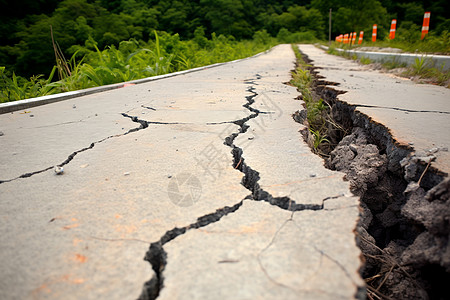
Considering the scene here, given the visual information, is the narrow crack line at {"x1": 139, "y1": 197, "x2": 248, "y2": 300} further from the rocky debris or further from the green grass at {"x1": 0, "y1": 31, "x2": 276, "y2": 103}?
the green grass at {"x1": 0, "y1": 31, "x2": 276, "y2": 103}

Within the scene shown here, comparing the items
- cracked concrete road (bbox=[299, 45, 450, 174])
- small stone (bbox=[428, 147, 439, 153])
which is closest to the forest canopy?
cracked concrete road (bbox=[299, 45, 450, 174])

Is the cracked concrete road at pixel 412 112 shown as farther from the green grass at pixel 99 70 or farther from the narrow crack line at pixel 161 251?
the green grass at pixel 99 70

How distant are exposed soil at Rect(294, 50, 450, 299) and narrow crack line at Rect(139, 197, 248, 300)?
0.36m

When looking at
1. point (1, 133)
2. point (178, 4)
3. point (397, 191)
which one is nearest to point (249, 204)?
point (397, 191)

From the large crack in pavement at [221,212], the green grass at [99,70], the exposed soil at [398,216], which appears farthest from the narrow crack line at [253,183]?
the green grass at [99,70]

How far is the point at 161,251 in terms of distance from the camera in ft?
2.20

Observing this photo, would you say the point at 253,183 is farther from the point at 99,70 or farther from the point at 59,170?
the point at 99,70

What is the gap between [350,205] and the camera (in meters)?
0.82

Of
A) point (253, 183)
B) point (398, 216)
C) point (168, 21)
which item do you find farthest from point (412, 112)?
point (168, 21)

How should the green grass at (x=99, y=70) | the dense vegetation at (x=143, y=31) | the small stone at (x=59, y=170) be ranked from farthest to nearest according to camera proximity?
the dense vegetation at (x=143, y=31), the green grass at (x=99, y=70), the small stone at (x=59, y=170)

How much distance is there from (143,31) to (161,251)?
23.9 meters

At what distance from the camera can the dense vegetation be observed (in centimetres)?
390

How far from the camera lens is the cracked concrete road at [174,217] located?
1.88 ft

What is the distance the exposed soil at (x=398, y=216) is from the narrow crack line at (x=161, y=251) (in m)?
0.36
